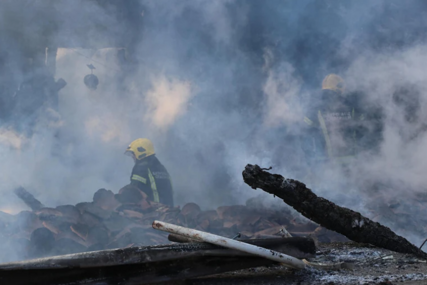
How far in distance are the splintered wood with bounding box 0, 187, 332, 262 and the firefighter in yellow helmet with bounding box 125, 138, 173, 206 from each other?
1.10 meters

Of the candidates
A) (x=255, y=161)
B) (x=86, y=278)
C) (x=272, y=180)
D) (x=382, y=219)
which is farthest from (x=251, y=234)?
(x=86, y=278)

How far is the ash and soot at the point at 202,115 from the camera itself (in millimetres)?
8242

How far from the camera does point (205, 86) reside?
12.7 meters

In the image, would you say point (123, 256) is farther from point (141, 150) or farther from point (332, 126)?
point (332, 126)

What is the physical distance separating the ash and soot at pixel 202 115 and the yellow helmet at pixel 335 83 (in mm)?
40

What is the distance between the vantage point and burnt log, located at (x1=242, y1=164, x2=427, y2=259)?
2.32 meters

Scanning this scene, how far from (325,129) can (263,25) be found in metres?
3.63

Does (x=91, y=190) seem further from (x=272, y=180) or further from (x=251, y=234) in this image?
(x=272, y=180)

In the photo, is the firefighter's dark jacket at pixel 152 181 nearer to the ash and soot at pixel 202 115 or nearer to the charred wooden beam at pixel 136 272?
the ash and soot at pixel 202 115

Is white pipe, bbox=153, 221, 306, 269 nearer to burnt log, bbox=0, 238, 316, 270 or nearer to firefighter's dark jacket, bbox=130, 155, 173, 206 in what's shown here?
burnt log, bbox=0, 238, 316, 270

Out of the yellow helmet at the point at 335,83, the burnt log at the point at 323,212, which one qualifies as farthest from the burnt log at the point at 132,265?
the yellow helmet at the point at 335,83

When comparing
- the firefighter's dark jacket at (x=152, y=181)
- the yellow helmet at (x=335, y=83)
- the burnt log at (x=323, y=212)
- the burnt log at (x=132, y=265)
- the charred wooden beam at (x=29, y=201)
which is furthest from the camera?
the yellow helmet at (x=335, y=83)

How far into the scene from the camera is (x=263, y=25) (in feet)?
40.2

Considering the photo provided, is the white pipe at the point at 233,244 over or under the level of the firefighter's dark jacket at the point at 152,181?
under
